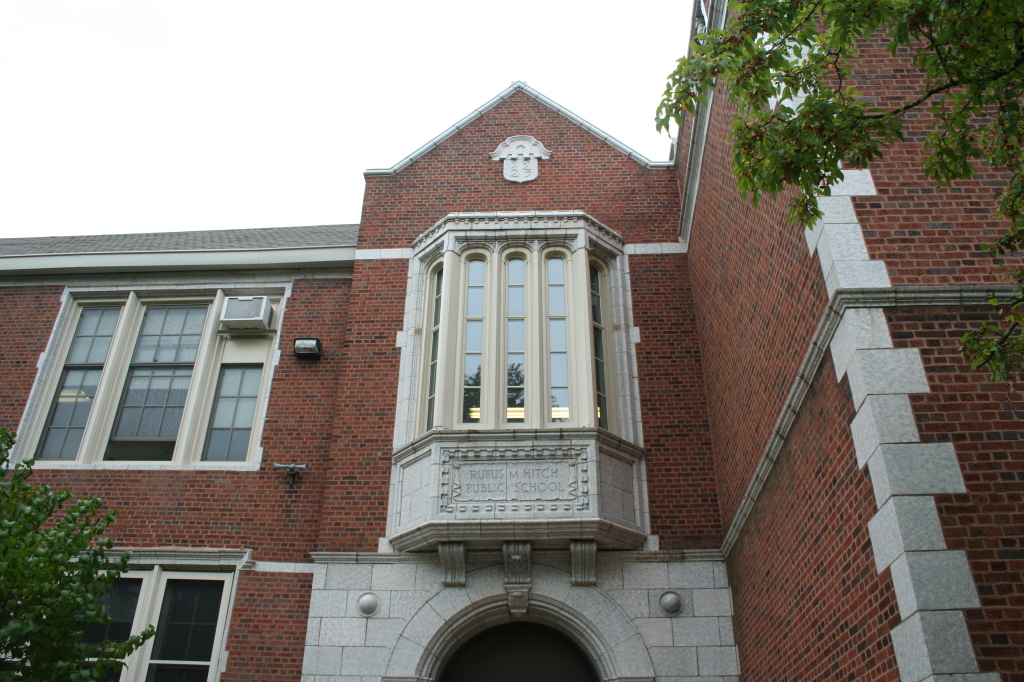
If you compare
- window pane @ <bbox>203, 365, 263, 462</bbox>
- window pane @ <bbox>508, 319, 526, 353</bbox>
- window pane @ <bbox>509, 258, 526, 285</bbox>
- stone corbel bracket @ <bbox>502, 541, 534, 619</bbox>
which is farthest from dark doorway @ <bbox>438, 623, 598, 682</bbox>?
window pane @ <bbox>509, 258, 526, 285</bbox>

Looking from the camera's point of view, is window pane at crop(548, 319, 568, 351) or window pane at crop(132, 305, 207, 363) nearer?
window pane at crop(548, 319, 568, 351)

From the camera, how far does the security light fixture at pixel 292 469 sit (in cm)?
962

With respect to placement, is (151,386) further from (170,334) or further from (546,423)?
(546,423)

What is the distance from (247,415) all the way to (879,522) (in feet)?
25.8

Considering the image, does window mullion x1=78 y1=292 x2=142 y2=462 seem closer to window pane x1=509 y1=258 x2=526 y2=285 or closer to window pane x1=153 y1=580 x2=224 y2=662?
window pane x1=153 y1=580 x2=224 y2=662

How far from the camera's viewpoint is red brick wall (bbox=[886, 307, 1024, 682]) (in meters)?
4.32

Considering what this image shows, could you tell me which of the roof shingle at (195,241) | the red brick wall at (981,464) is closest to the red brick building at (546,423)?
the red brick wall at (981,464)

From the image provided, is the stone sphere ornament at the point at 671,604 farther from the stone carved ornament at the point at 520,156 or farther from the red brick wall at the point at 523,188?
the stone carved ornament at the point at 520,156

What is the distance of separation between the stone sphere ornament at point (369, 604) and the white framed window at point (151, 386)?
2525 mm

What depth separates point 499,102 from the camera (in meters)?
12.4

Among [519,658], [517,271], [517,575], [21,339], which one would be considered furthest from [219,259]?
[519,658]

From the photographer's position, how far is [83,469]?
32.6ft

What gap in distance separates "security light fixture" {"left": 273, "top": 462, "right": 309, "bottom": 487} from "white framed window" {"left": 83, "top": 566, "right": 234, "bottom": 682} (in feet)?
3.97

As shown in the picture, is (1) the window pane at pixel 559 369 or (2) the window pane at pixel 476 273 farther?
(2) the window pane at pixel 476 273
